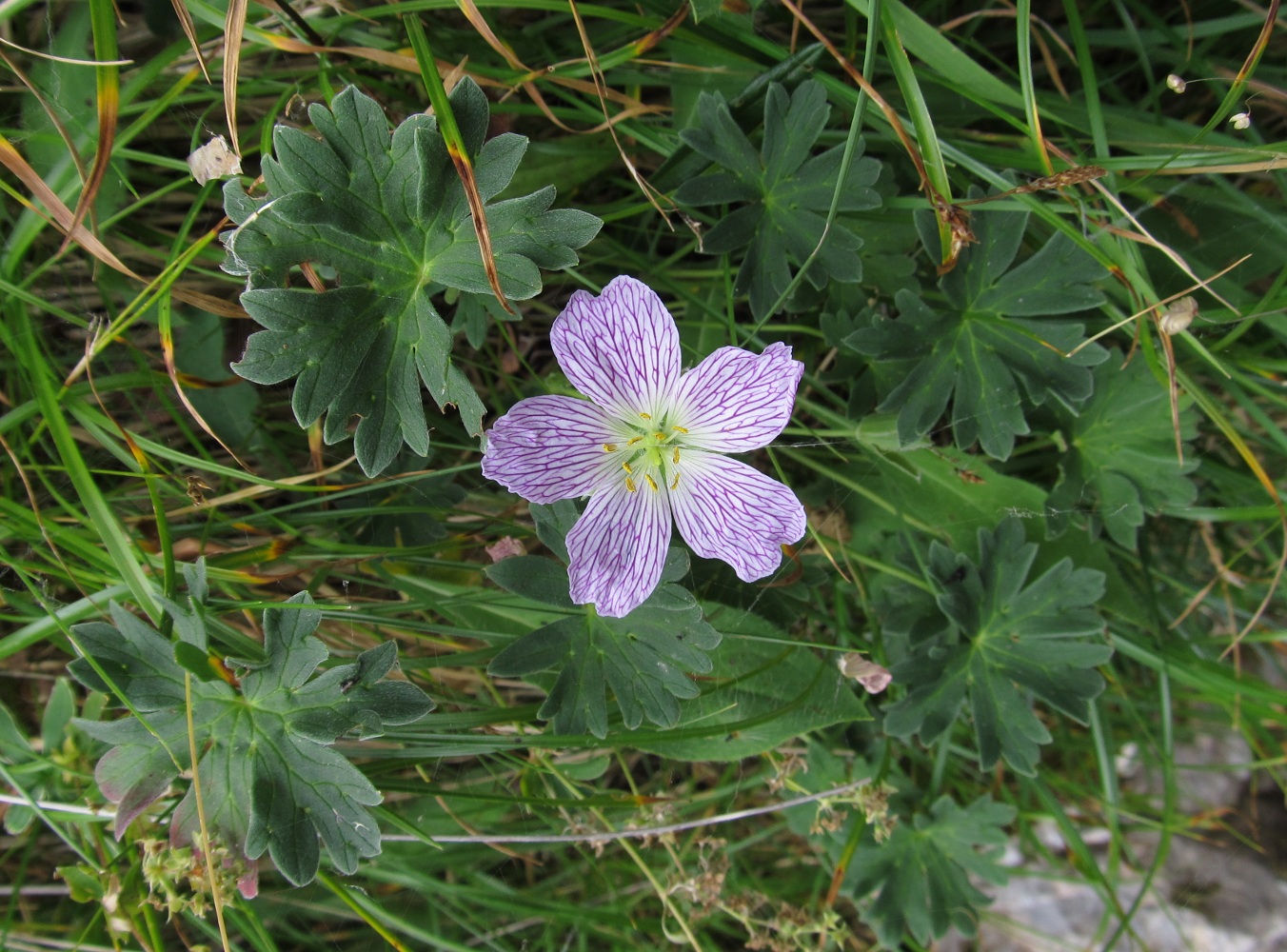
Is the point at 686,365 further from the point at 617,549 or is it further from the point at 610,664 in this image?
the point at 610,664

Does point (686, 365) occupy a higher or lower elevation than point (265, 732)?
higher

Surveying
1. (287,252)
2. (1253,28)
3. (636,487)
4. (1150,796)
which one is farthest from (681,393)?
(1150,796)

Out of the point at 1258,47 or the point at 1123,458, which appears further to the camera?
the point at 1123,458

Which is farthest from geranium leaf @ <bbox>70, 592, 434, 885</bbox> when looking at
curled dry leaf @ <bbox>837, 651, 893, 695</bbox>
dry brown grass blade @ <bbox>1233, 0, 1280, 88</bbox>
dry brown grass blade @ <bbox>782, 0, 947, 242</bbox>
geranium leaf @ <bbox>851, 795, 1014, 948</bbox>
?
dry brown grass blade @ <bbox>1233, 0, 1280, 88</bbox>

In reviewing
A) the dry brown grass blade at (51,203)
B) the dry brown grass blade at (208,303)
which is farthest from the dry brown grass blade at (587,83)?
the dry brown grass blade at (51,203)

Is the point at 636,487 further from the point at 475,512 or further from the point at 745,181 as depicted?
the point at 745,181

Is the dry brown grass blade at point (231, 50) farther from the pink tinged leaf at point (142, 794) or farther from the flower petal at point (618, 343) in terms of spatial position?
the pink tinged leaf at point (142, 794)

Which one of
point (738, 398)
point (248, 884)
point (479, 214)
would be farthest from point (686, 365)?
point (248, 884)
